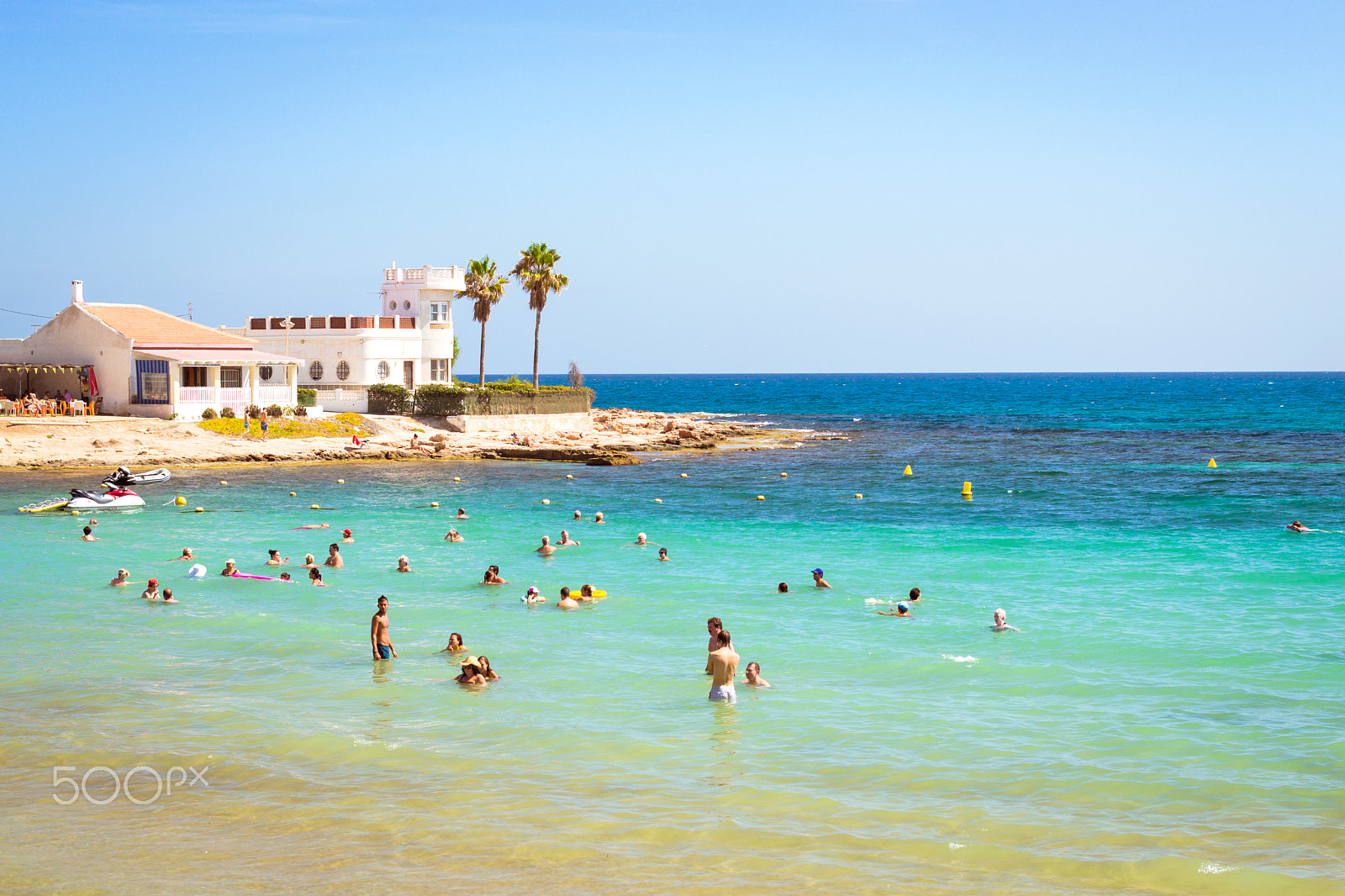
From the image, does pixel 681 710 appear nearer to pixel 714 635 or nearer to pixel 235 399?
pixel 714 635

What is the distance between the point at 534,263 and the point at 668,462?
22258 mm

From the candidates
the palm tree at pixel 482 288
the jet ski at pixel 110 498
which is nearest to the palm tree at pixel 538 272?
the palm tree at pixel 482 288

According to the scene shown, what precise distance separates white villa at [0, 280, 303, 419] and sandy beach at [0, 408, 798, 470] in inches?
87.4

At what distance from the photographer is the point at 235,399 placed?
190 feet

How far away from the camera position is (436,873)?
36.6ft

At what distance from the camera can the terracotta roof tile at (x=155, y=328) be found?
56938 mm

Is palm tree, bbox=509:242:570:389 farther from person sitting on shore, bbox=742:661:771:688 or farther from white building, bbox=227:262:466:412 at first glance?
person sitting on shore, bbox=742:661:771:688

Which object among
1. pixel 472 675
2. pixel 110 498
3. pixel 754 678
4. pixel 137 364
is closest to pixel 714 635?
pixel 754 678

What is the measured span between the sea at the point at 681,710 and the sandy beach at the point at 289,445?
484 inches

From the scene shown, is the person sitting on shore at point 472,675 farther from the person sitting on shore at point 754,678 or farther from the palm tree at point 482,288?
the palm tree at point 482,288

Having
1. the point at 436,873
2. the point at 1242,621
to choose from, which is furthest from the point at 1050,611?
the point at 436,873

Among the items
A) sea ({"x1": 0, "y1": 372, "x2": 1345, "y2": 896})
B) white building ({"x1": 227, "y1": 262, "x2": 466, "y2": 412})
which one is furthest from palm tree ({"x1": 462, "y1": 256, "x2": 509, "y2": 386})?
sea ({"x1": 0, "y1": 372, "x2": 1345, "y2": 896})

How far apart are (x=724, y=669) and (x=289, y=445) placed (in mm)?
42715

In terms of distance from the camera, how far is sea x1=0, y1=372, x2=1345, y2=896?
11711 millimetres
